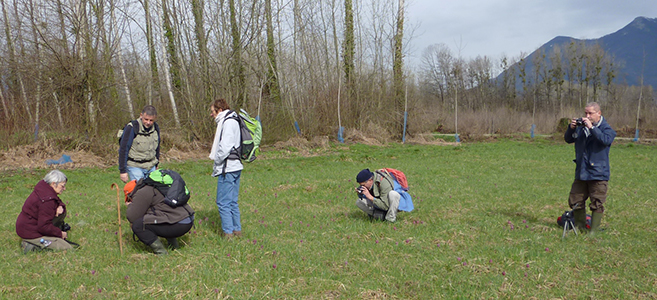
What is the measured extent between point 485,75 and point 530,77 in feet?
22.4

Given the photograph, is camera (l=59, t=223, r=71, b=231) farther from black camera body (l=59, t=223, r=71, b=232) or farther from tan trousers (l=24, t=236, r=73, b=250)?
tan trousers (l=24, t=236, r=73, b=250)

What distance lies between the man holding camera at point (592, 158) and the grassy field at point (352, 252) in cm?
55

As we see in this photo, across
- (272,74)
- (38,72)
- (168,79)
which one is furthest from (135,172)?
(272,74)

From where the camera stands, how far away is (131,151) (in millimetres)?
7438

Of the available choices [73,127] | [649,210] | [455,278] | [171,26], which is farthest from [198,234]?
[171,26]

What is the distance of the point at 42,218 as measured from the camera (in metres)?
6.09

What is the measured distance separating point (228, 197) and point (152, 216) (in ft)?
3.75

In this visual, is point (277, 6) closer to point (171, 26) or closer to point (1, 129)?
point (171, 26)

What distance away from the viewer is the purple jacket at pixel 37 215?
6090mm

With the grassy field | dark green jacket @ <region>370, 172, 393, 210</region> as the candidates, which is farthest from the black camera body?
dark green jacket @ <region>370, 172, 393, 210</region>

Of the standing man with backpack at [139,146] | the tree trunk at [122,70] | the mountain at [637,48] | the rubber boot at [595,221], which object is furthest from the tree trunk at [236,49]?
the mountain at [637,48]

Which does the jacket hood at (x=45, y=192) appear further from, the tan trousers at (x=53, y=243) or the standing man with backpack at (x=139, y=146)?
the standing man with backpack at (x=139, y=146)

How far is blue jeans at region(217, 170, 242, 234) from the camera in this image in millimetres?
6516

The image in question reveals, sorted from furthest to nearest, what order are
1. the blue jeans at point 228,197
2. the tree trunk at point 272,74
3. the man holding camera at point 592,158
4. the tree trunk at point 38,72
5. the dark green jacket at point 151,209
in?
the tree trunk at point 272,74
the tree trunk at point 38,72
the man holding camera at point 592,158
the blue jeans at point 228,197
the dark green jacket at point 151,209
